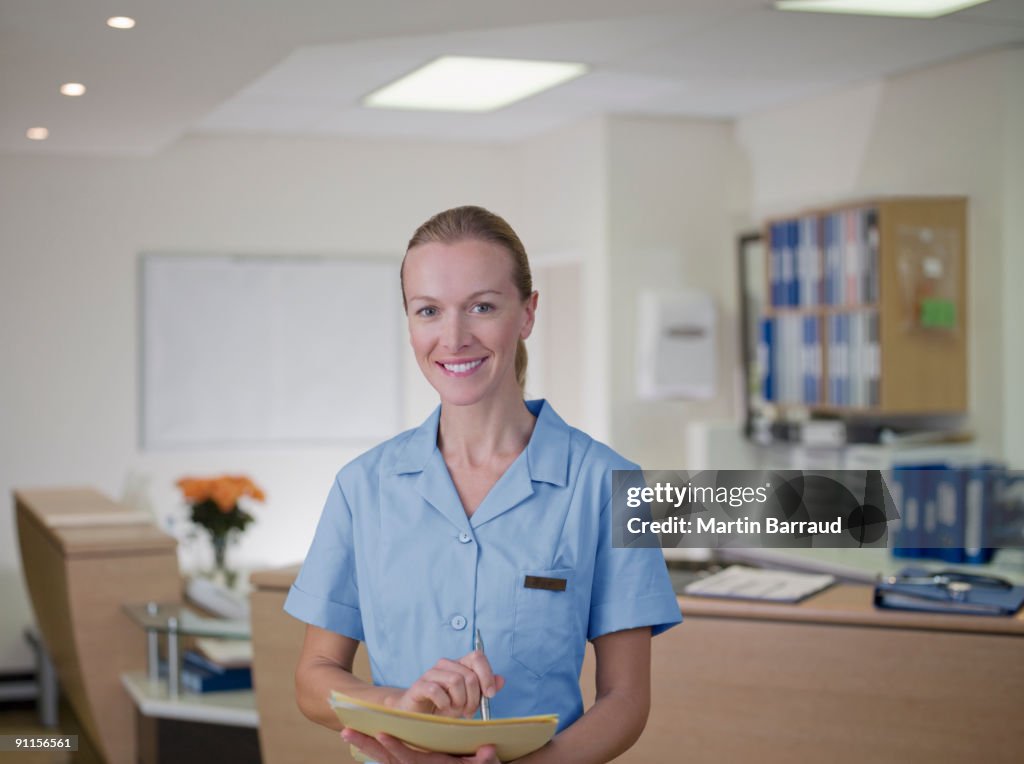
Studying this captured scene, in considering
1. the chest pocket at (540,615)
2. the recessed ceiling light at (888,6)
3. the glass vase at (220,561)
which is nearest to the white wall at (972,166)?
the recessed ceiling light at (888,6)

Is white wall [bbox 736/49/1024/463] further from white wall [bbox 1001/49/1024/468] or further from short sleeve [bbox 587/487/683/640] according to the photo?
short sleeve [bbox 587/487/683/640]

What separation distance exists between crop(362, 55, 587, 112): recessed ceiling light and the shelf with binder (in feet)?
4.00

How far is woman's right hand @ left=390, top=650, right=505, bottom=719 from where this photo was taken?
135 centimetres

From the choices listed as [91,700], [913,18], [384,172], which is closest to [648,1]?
[913,18]

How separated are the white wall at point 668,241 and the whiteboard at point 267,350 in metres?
1.30

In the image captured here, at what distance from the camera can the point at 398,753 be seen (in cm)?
138

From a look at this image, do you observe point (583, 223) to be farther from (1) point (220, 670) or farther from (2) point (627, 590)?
(2) point (627, 590)

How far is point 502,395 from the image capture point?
1565mm

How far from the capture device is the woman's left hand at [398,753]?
4.46ft

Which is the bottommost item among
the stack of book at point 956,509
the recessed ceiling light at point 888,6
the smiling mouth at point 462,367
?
the stack of book at point 956,509

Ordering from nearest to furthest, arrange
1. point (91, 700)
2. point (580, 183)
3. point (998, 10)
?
1. point (91, 700)
2. point (998, 10)
3. point (580, 183)

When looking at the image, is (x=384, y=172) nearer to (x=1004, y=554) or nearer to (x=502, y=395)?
(x=1004, y=554)

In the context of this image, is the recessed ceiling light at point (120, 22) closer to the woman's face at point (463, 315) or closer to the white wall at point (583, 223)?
the woman's face at point (463, 315)

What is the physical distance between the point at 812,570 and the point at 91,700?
2557 mm
